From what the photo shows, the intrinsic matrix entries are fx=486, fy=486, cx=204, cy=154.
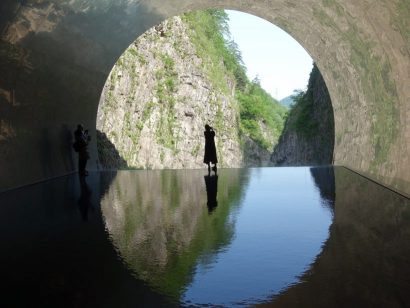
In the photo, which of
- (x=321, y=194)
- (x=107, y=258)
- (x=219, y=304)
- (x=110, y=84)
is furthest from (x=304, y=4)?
(x=110, y=84)

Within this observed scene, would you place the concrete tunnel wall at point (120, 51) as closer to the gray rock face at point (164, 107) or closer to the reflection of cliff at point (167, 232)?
the reflection of cliff at point (167, 232)

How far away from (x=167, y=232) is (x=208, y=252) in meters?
0.99

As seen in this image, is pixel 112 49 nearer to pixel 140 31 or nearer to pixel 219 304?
pixel 140 31

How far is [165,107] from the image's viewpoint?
45.5 m

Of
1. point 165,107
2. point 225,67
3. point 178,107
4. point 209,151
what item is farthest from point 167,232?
point 225,67

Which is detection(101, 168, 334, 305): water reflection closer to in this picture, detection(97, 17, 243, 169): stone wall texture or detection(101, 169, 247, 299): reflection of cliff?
detection(101, 169, 247, 299): reflection of cliff

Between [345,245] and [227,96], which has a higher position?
Result: [227,96]

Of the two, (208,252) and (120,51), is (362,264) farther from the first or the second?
(120,51)

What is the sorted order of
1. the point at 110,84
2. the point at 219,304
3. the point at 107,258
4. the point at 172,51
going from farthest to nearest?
the point at 172,51
the point at 110,84
the point at 107,258
the point at 219,304

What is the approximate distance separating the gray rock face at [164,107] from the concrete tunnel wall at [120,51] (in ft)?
51.5

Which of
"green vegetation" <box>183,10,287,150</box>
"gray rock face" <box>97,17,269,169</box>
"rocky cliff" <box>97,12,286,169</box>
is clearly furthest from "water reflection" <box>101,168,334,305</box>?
"green vegetation" <box>183,10,287,150</box>

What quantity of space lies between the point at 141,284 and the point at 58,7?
7.49 metres

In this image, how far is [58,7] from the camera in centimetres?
927

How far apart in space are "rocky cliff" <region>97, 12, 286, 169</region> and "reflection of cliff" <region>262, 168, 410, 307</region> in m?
22.7
